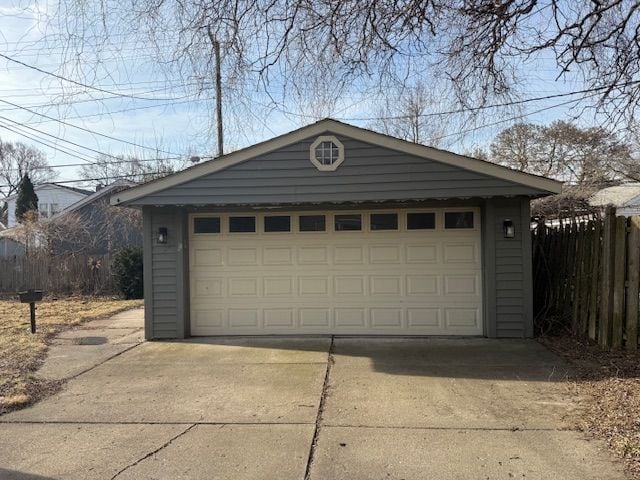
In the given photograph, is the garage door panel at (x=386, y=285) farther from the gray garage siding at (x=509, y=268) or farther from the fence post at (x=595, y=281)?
the fence post at (x=595, y=281)

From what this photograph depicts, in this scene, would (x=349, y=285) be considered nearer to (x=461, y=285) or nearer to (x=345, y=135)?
(x=461, y=285)

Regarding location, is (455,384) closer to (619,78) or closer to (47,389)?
(619,78)

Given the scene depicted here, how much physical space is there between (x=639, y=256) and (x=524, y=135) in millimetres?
18229

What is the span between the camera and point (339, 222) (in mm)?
9211

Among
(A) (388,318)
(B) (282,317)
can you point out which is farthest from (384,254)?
(B) (282,317)

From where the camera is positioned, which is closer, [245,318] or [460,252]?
[460,252]

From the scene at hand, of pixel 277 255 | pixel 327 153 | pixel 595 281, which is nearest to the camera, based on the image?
pixel 595 281

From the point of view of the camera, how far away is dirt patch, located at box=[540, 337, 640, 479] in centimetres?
427

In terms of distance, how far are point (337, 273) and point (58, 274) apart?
39.9 feet

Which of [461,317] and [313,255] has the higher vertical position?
[313,255]

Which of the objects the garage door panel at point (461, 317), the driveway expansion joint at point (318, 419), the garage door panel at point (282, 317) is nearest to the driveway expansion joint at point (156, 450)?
the driveway expansion joint at point (318, 419)

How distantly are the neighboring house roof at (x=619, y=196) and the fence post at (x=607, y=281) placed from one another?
1720 cm

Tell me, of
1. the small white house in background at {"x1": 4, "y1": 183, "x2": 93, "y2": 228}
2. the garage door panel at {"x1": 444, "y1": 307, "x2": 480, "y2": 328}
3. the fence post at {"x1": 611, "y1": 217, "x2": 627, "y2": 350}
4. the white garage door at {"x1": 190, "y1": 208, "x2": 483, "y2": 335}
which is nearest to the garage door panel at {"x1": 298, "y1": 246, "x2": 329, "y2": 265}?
the white garage door at {"x1": 190, "y1": 208, "x2": 483, "y2": 335}

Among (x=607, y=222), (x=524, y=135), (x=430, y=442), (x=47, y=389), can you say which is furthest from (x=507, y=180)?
(x=524, y=135)
